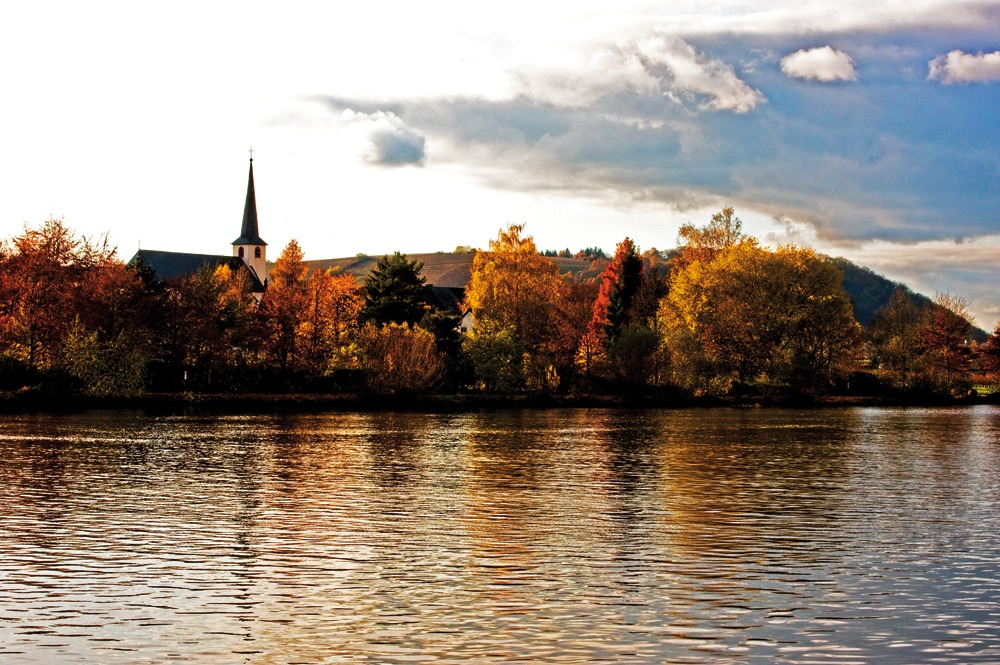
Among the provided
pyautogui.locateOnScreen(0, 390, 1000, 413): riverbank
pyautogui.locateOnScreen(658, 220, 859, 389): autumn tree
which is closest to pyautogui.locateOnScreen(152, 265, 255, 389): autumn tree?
pyautogui.locateOnScreen(0, 390, 1000, 413): riverbank

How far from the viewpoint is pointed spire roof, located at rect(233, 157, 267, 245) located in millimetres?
165625

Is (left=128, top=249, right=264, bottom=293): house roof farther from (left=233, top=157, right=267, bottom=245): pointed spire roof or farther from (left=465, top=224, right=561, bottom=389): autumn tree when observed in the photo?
(left=465, top=224, right=561, bottom=389): autumn tree

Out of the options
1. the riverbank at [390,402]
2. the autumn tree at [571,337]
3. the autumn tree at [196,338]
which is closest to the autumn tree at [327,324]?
the riverbank at [390,402]

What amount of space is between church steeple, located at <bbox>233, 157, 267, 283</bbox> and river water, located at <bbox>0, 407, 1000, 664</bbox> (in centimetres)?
12648

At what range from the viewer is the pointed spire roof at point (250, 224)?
6521 inches

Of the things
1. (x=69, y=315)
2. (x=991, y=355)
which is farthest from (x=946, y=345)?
(x=69, y=315)

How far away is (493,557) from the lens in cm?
1930

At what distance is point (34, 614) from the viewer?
14711mm

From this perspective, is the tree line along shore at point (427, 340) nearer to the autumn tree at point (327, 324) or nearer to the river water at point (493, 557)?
the autumn tree at point (327, 324)

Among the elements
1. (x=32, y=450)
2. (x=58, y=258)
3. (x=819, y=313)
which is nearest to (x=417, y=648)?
(x=32, y=450)

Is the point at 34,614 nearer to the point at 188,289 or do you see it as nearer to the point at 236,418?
the point at 236,418

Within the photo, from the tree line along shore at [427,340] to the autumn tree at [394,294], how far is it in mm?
173

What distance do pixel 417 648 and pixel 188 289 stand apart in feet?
243

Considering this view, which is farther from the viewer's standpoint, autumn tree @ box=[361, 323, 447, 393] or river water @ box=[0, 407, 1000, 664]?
autumn tree @ box=[361, 323, 447, 393]
